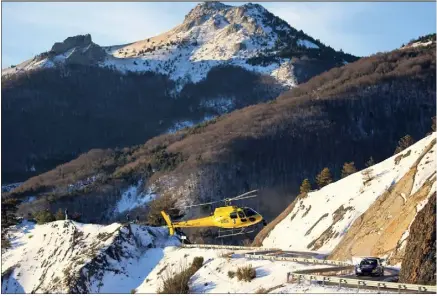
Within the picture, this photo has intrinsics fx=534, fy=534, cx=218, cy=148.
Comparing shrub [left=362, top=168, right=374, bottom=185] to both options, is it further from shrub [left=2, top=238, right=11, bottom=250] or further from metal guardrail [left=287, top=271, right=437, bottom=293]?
shrub [left=2, top=238, right=11, bottom=250]

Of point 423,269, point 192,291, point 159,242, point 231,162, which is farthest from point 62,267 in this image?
point 231,162

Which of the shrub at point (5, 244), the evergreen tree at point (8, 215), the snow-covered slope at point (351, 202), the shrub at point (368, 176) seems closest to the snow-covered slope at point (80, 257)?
the shrub at point (5, 244)

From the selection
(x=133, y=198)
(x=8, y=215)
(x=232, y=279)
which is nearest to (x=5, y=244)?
(x=8, y=215)

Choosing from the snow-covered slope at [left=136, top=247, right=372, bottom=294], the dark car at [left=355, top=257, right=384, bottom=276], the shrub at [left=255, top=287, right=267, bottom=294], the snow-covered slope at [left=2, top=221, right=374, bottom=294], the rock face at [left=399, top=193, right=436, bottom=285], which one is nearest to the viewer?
the rock face at [left=399, top=193, right=436, bottom=285]

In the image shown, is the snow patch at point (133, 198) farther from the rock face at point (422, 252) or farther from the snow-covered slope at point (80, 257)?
the rock face at point (422, 252)

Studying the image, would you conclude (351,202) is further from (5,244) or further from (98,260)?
(5,244)

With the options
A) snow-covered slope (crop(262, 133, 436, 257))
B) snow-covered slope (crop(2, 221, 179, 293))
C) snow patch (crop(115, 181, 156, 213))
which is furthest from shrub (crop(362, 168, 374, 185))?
snow patch (crop(115, 181, 156, 213))
